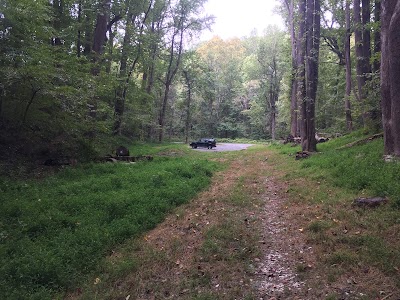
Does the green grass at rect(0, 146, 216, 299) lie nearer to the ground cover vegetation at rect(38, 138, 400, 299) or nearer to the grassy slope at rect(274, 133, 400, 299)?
the ground cover vegetation at rect(38, 138, 400, 299)

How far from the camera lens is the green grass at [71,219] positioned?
4.23 metres

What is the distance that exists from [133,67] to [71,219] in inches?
746

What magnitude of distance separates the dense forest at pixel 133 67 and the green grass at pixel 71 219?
2359 mm

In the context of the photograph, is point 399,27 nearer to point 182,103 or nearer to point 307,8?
point 307,8

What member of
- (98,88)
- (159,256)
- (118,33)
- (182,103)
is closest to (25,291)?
(159,256)

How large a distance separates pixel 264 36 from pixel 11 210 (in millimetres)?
37866

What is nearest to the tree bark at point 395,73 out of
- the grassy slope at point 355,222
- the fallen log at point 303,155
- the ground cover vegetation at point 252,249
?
the grassy slope at point 355,222

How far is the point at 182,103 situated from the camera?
3831cm

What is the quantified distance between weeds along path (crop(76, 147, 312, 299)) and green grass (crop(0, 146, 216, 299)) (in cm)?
36

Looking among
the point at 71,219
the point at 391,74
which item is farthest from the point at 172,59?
the point at 71,219

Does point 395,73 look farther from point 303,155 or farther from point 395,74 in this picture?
point 303,155

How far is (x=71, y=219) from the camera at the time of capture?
5.83 metres

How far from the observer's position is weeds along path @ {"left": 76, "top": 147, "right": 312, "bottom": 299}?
13.1 feet

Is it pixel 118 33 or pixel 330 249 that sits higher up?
pixel 118 33
